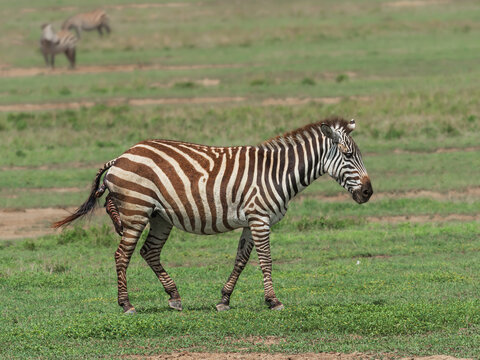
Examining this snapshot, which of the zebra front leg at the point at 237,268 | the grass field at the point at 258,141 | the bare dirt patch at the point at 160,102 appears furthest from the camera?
the bare dirt patch at the point at 160,102

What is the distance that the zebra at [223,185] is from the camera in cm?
1081

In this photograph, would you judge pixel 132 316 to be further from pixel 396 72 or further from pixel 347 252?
pixel 396 72

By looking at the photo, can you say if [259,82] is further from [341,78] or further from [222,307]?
[222,307]

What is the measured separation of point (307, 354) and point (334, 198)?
10.6m

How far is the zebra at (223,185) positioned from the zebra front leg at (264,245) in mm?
11

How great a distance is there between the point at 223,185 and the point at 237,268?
98 cm

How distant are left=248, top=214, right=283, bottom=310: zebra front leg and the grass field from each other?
0.21 metres

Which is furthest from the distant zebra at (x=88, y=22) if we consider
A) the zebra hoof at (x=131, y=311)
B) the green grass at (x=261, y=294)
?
the zebra hoof at (x=131, y=311)

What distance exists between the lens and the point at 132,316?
1044cm

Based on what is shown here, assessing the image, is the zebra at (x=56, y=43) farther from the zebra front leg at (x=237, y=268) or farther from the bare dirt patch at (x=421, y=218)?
the zebra front leg at (x=237, y=268)

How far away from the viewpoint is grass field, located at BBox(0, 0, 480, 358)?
9992 millimetres

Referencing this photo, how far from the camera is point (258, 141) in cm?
2408

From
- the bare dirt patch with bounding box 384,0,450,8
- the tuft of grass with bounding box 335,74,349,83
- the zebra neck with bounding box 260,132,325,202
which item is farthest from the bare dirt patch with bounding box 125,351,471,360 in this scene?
the bare dirt patch with bounding box 384,0,450,8

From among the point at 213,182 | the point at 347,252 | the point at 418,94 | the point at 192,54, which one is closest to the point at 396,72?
the point at 418,94
